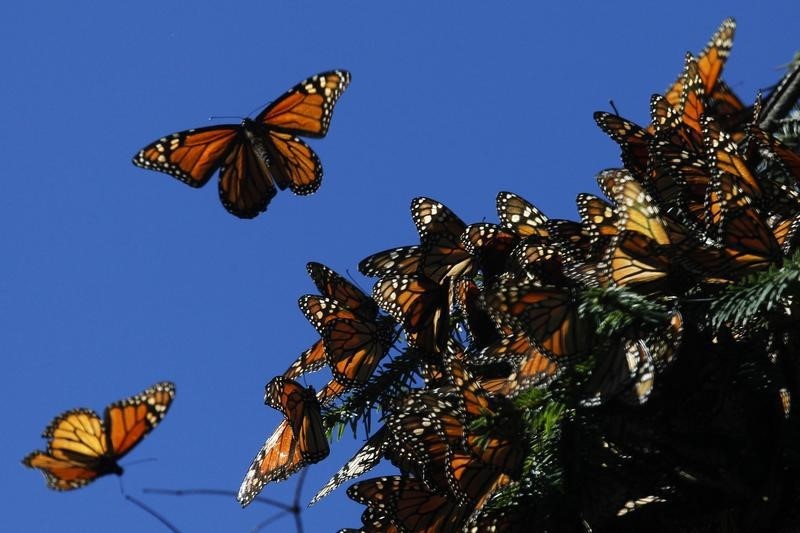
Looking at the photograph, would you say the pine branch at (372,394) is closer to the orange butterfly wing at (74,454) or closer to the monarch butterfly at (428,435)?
the monarch butterfly at (428,435)

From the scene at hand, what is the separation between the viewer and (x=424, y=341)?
2.28 m

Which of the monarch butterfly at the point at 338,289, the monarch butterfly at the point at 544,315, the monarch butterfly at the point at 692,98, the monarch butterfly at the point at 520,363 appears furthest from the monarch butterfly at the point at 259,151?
the monarch butterfly at the point at 544,315

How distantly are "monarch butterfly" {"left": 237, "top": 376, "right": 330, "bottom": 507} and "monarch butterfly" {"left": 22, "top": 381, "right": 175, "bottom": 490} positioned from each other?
65 cm

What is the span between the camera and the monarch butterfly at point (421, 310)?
7.43ft

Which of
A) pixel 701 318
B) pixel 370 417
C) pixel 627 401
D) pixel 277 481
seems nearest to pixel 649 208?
pixel 701 318

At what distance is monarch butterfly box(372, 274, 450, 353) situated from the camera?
7.43 feet

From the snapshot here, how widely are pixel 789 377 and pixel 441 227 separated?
949 mm

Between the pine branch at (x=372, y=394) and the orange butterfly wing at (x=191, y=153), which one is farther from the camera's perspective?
the orange butterfly wing at (x=191, y=153)

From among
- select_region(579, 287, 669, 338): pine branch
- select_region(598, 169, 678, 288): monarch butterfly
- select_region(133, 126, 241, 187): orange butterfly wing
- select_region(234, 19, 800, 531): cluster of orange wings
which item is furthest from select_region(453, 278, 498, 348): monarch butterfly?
select_region(133, 126, 241, 187): orange butterfly wing

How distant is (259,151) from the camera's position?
339cm

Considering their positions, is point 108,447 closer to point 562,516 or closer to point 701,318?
point 562,516

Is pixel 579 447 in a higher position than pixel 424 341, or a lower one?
lower

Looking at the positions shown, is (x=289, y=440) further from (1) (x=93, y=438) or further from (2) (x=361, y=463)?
(1) (x=93, y=438)

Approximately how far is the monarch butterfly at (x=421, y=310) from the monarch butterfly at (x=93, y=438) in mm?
723
